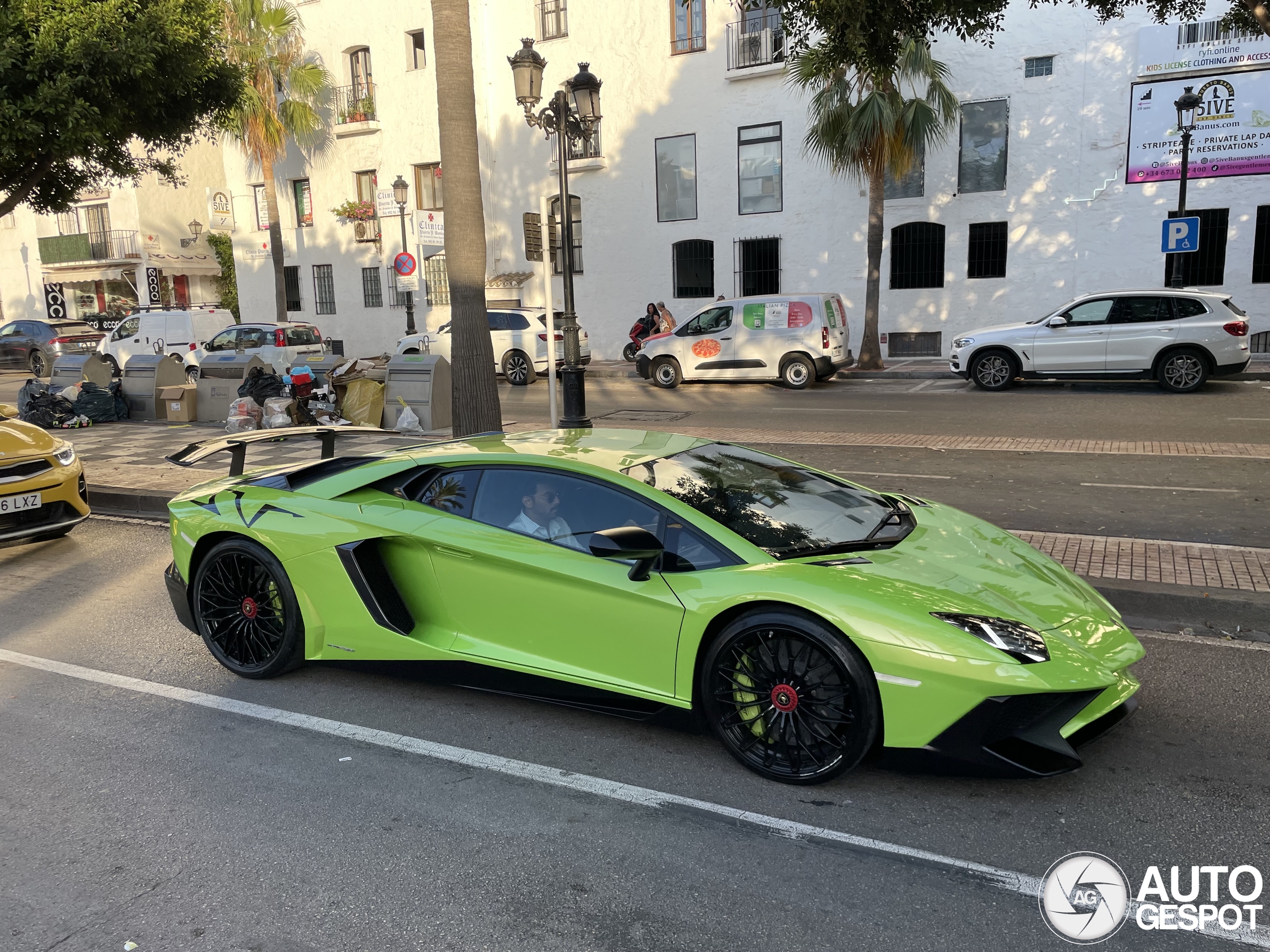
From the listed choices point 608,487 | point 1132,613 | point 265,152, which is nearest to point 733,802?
point 608,487

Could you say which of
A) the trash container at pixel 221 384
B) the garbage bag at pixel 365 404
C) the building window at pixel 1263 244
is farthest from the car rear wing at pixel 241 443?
the building window at pixel 1263 244

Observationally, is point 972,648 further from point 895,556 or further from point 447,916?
point 447,916

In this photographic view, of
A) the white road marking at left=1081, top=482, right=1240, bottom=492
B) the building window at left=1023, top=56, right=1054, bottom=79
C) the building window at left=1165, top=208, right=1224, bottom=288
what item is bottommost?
the white road marking at left=1081, top=482, right=1240, bottom=492

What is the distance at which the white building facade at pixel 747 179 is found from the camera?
20797 millimetres

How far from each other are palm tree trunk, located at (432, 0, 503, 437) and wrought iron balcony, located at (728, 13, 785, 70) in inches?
615

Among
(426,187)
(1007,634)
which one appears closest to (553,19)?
(426,187)

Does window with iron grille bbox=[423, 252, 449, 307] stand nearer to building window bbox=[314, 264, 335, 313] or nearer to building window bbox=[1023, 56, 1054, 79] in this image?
building window bbox=[314, 264, 335, 313]

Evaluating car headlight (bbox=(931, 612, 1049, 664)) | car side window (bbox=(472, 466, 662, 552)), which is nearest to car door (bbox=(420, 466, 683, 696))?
car side window (bbox=(472, 466, 662, 552))

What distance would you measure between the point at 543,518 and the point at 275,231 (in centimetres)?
2940

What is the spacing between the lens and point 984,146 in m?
22.2

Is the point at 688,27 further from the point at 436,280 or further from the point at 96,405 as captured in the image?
the point at 96,405

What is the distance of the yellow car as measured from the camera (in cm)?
736

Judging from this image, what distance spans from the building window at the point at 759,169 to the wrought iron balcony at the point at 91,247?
88.9ft

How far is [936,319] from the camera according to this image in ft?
76.8
